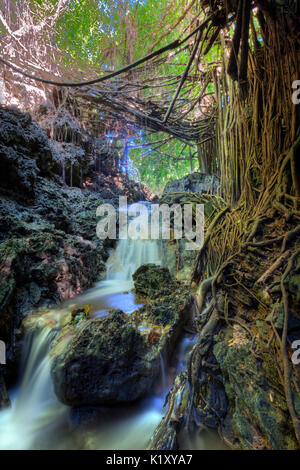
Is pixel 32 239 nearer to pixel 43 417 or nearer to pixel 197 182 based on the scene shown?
pixel 43 417

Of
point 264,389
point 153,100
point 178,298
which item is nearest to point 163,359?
point 178,298

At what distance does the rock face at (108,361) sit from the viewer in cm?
189

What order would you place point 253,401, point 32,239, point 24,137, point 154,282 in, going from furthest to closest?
point 24,137 → point 32,239 → point 154,282 → point 253,401

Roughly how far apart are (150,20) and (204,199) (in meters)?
3.90

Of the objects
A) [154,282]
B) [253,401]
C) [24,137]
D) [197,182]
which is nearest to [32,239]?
[154,282]

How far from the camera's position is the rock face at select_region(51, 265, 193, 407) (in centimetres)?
189

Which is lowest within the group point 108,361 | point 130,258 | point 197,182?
point 108,361

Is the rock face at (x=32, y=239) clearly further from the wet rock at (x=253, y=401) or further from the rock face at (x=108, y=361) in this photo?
the wet rock at (x=253, y=401)

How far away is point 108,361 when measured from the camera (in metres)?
1.94

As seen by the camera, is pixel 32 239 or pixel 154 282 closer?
pixel 154 282

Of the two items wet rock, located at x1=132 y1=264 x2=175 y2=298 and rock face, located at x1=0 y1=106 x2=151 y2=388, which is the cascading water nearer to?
rock face, located at x1=0 y1=106 x2=151 y2=388

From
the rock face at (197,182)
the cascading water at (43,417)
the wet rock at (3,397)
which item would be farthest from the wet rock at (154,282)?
the rock face at (197,182)

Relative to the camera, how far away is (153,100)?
464 centimetres

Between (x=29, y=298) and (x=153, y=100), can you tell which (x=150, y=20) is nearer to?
(x=153, y=100)
